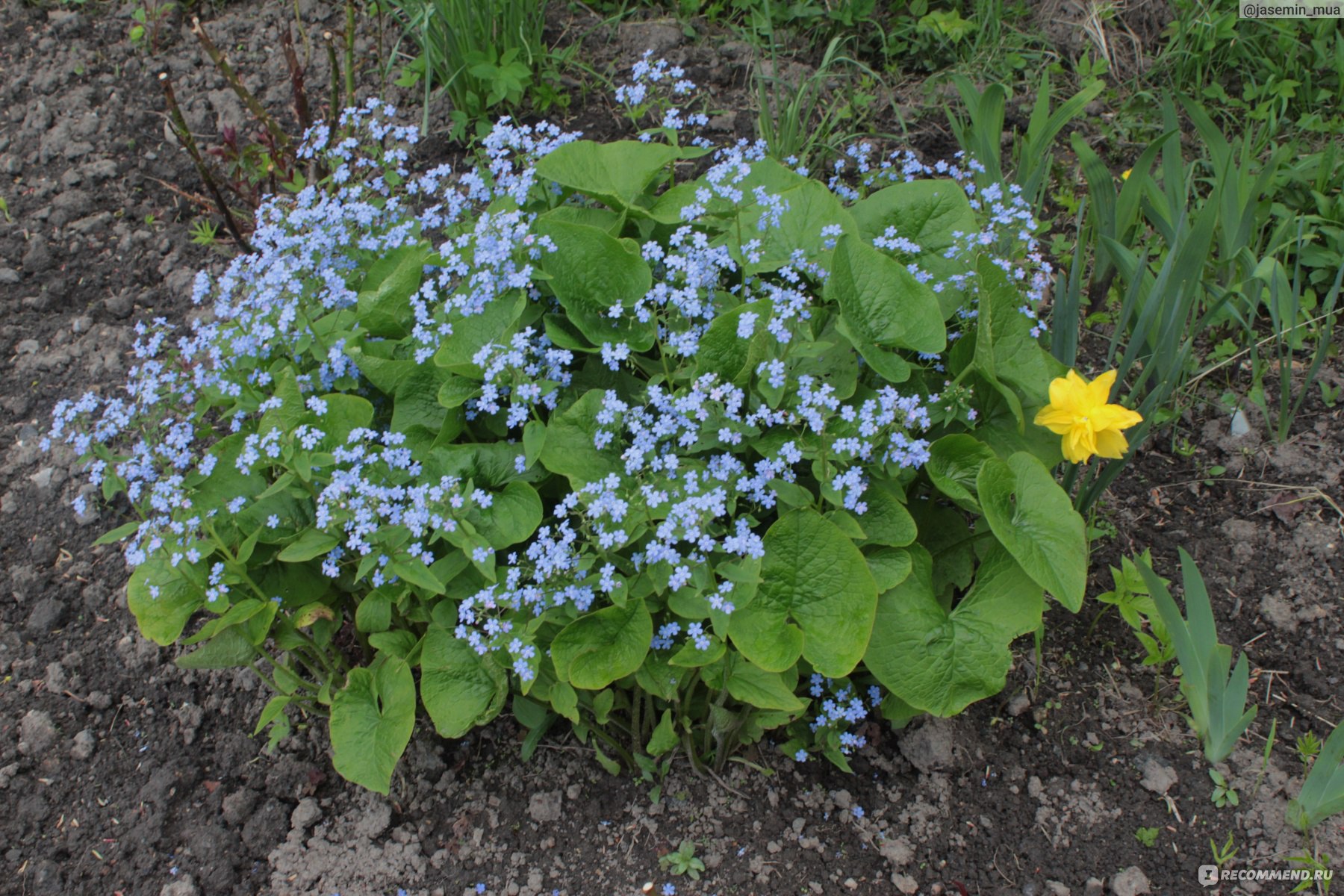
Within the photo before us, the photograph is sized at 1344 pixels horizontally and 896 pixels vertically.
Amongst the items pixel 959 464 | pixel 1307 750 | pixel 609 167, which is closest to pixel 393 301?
pixel 609 167

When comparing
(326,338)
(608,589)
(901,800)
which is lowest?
(901,800)

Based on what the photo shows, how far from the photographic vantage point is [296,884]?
241cm

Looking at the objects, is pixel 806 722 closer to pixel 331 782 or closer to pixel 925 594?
pixel 925 594

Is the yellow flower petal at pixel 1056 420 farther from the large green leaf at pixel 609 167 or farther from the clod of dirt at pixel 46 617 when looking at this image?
the clod of dirt at pixel 46 617

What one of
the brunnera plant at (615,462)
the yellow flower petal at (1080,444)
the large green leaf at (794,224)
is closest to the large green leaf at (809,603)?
the brunnera plant at (615,462)

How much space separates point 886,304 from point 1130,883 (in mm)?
1405

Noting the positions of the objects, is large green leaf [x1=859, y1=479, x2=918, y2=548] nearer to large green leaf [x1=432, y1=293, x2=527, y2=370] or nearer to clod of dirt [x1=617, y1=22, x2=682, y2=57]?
large green leaf [x1=432, y1=293, x2=527, y2=370]

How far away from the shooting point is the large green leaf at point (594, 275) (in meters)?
2.27

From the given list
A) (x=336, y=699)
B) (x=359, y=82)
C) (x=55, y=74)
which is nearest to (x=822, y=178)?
(x=359, y=82)

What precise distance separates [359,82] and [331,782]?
120 inches

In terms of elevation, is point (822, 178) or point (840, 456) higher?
point (840, 456)

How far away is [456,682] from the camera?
87.8 inches

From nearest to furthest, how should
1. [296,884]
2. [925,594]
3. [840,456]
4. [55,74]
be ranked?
[840,456]
[925,594]
[296,884]
[55,74]

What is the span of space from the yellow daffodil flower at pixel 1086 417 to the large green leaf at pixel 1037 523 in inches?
3.8
